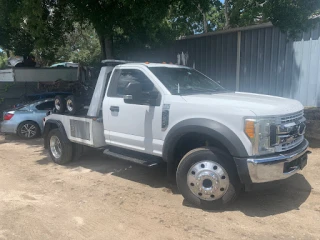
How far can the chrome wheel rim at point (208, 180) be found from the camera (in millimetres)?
4340

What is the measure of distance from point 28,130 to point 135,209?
679cm

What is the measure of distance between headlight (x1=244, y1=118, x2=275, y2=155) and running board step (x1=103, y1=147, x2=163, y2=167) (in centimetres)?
157

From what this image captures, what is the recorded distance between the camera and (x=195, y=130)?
4469mm

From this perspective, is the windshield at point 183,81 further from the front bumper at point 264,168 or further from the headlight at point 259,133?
the front bumper at point 264,168

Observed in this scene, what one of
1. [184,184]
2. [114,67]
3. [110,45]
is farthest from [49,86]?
[184,184]

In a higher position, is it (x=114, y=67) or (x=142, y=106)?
(x=114, y=67)

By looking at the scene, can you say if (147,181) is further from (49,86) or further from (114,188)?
(49,86)

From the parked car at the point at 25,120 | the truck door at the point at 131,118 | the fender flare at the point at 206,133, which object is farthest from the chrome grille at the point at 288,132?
the parked car at the point at 25,120

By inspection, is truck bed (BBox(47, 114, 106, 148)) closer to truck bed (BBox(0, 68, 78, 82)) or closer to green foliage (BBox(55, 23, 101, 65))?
Answer: truck bed (BBox(0, 68, 78, 82))

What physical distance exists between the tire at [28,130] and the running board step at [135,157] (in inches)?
213

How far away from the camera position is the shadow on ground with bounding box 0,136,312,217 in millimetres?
4539

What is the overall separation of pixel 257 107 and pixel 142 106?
5.79 ft

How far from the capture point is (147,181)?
586 centimetres

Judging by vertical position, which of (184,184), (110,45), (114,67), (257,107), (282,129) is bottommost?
(184,184)
